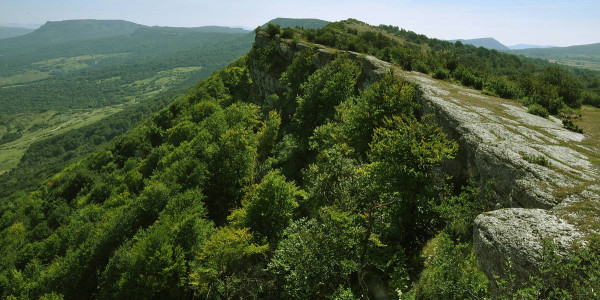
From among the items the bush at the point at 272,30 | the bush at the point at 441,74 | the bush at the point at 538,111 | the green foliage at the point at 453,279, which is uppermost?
the bush at the point at 272,30

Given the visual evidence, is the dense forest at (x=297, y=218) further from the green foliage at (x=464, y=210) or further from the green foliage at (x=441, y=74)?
the green foliage at (x=441, y=74)

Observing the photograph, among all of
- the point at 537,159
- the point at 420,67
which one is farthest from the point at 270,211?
the point at 420,67

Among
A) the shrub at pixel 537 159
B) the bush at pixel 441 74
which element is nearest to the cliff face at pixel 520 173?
the shrub at pixel 537 159

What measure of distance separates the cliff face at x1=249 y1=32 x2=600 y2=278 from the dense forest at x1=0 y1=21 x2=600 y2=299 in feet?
2.75

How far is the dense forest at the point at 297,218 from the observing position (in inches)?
516

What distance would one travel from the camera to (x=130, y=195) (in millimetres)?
51500

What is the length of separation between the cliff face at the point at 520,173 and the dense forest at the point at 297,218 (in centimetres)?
84

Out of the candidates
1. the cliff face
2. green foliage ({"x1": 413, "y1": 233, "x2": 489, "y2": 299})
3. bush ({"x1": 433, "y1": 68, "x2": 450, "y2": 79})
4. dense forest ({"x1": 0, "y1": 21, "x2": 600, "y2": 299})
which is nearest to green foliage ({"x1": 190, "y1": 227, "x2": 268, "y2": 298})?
dense forest ({"x1": 0, "y1": 21, "x2": 600, "y2": 299})

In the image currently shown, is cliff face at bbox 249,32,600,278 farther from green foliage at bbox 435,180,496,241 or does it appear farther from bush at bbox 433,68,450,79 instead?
bush at bbox 433,68,450,79

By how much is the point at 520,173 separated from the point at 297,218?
18487mm

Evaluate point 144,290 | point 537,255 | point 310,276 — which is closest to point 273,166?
point 144,290

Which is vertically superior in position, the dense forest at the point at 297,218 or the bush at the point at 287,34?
the bush at the point at 287,34

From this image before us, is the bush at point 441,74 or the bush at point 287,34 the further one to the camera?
the bush at point 287,34

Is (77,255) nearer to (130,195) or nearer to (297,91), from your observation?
(130,195)
